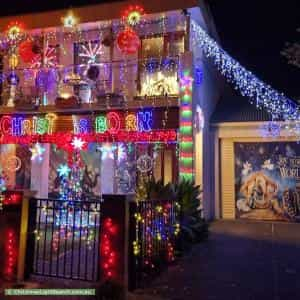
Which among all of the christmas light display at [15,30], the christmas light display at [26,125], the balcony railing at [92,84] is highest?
the christmas light display at [15,30]

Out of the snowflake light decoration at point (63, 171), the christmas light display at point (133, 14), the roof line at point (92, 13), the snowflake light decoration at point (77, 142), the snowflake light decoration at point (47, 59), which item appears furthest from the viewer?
the snowflake light decoration at point (63, 171)

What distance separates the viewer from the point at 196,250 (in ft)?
31.7

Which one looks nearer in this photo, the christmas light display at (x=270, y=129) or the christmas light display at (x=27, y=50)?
the christmas light display at (x=27, y=50)

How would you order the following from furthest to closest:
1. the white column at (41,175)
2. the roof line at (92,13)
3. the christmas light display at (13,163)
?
the christmas light display at (13,163)
the white column at (41,175)
the roof line at (92,13)

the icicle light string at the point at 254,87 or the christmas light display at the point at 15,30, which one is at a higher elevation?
the christmas light display at the point at 15,30

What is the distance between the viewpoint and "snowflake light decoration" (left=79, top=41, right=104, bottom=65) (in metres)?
14.9

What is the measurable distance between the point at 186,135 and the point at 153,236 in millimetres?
5551

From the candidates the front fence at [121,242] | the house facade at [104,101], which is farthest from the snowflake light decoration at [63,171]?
the front fence at [121,242]

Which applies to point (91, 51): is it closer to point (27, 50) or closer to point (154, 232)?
point (27, 50)

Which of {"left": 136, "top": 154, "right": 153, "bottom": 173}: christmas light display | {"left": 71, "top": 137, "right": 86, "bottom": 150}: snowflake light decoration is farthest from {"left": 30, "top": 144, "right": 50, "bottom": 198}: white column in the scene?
{"left": 136, "top": 154, "right": 153, "bottom": 173}: christmas light display

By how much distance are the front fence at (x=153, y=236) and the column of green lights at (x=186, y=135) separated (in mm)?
3579

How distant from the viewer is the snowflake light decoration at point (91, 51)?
585 inches

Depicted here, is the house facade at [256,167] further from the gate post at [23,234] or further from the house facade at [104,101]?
the gate post at [23,234]

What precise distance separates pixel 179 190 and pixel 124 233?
3.87m
